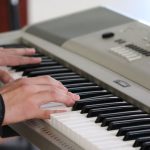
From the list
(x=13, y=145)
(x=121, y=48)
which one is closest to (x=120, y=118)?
(x=121, y=48)

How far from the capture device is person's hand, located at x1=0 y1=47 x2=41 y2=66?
1663mm

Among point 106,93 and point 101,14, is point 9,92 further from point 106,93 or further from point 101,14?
point 101,14

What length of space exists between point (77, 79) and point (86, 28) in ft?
1.14

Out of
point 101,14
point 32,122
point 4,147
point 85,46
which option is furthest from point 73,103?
point 101,14

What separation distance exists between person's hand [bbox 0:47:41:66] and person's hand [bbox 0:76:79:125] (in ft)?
0.95

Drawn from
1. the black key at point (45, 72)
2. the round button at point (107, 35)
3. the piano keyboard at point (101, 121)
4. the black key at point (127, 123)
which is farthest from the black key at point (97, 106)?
the round button at point (107, 35)

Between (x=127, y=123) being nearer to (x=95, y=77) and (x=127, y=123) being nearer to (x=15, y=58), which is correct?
(x=95, y=77)

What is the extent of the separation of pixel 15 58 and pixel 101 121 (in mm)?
504

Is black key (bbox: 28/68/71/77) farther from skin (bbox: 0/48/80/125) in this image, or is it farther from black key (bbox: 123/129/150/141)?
black key (bbox: 123/129/150/141)

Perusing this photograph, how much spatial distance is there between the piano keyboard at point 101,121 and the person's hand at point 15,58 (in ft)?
0.63

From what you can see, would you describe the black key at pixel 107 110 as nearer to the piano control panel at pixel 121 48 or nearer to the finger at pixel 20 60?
the piano control panel at pixel 121 48

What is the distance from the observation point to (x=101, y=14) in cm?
197

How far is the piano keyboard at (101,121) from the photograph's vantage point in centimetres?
117

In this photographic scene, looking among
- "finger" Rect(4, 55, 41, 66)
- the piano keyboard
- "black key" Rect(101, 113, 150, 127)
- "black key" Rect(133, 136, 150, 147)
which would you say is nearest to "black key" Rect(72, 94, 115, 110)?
the piano keyboard
